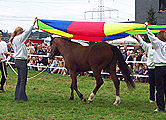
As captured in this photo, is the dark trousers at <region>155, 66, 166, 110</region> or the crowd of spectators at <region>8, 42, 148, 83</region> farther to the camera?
the crowd of spectators at <region>8, 42, 148, 83</region>

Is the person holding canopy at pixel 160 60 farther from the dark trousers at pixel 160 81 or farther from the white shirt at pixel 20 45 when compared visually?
the white shirt at pixel 20 45

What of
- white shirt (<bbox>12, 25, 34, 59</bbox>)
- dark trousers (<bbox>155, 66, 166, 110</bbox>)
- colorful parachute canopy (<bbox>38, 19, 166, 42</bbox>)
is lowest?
dark trousers (<bbox>155, 66, 166, 110</bbox>)

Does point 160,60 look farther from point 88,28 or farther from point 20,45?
point 20,45

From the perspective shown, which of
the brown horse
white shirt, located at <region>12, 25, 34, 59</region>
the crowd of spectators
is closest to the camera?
white shirt, located at <region>12, 25, 34, 59</region>

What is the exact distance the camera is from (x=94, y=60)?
7.47 metres

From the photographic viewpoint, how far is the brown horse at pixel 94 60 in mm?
7445

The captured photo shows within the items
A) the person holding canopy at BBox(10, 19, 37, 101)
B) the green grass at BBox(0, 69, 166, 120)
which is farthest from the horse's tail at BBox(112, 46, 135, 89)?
the person holding canopy at BBox(10, 19, 37, 101)

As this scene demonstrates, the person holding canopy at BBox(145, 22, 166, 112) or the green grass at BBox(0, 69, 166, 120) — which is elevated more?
the person holding canopy at BBox(145, 22, 166, 112)

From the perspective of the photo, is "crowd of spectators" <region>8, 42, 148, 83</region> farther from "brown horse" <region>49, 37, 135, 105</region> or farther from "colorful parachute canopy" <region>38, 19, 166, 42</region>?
"colorful parachute canopy" <region>38, 19, 166, 42</region>

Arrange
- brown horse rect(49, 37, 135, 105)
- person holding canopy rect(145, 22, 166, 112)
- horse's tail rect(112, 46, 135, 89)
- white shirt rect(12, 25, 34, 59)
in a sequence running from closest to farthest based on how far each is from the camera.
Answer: person holding canopy rect(145, 22, 166, 112) → white shirt rect(12, 25, 34, 59) → brown horse rect(49, 37, 135, 105) → horse's tail rect(112, 46, 135, 89)

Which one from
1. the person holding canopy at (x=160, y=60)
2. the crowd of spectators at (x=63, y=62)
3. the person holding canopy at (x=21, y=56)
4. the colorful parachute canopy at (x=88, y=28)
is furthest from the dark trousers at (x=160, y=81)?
the crowd of spectators at (x=63, y=62)

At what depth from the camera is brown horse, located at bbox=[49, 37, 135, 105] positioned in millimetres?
7445

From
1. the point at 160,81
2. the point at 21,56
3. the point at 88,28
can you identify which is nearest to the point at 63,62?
the point at 21,56

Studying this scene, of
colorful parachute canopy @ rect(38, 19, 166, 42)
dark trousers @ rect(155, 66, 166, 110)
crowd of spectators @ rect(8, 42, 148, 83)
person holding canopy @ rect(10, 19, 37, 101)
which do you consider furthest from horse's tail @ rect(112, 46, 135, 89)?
crowd of spectators @ rect(8, 42, 148, 83)
